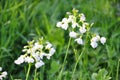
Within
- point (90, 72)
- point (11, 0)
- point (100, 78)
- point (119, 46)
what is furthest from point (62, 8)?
point (100, 78)

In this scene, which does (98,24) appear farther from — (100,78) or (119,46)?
(100,78)

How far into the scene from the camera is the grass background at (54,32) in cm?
296

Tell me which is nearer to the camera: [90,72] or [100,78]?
[100,78]

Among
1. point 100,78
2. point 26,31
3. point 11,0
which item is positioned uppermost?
point 11,0

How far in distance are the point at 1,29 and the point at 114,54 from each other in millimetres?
904

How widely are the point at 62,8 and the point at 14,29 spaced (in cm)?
63

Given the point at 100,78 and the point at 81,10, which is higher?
the point at 81,10

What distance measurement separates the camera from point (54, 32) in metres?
3.29

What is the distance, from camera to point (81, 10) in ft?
12.1

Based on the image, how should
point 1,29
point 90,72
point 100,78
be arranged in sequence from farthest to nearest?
1. point 1,29
2. point 90,72
3. point 100,78

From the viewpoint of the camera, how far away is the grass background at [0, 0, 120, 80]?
2965 mm

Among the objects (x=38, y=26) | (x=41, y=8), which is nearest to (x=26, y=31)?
(x=38, y=26)

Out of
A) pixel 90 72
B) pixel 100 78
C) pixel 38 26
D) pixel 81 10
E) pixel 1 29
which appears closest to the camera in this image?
pixel 100 78

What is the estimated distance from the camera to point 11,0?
351 cm
